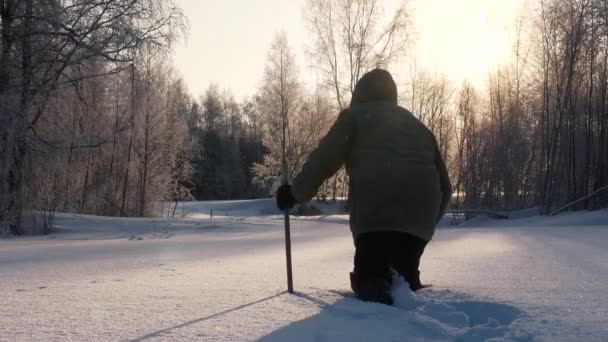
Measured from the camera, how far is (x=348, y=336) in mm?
2000

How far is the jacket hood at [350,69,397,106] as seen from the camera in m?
3.04

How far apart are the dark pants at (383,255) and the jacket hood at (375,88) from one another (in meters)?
0.81

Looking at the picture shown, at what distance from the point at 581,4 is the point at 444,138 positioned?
52.7ft

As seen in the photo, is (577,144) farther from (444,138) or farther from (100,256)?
(100,256)

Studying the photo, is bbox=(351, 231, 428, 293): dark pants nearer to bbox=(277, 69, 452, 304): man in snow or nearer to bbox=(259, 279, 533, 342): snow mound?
bbox=(277, 69, 452, 304): man in snow

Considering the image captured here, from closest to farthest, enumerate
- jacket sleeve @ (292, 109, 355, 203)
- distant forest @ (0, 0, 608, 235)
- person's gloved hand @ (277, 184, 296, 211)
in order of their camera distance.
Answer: jacket sleeve @ (292, 109, 355, 203) < person's gloved hand @ (277, 184, 296, 211) < distant forest @ (0, 0, 608, 235)

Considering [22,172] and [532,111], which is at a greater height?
[532,111]

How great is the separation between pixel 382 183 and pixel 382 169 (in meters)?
0.07

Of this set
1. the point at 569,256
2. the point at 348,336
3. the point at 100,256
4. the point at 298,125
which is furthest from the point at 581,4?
the point at 298,125

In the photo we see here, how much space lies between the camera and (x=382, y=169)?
9.05 feet

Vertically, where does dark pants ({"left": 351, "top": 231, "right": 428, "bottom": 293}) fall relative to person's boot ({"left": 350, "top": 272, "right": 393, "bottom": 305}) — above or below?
above

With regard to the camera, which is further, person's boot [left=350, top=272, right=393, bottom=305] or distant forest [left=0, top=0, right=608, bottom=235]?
distant forest [left=0, top=0, right=608, bottom=235]

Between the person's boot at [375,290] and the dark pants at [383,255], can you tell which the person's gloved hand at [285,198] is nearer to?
the dark pants at [383,255]

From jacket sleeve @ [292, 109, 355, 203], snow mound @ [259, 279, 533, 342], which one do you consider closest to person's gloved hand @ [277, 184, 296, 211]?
jacket sleeve @ [292, 109, 355, 203]
